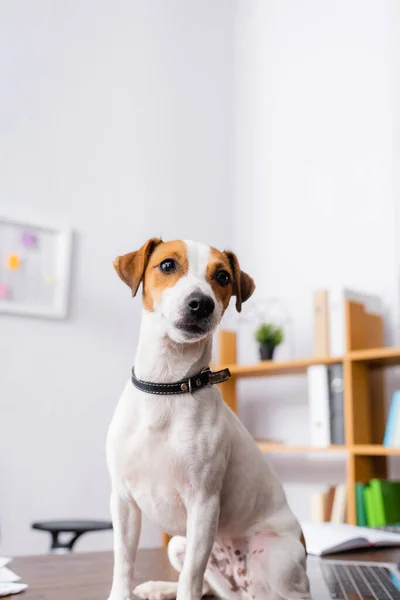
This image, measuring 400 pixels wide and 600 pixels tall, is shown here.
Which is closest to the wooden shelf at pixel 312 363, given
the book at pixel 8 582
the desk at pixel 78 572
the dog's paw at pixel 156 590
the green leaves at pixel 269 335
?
the green leaves at pixel 269 335

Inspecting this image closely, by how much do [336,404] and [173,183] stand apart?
1594 millimetres

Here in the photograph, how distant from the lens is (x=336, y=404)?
2434mm

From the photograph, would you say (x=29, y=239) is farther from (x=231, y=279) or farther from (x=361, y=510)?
(x=231, y=279)

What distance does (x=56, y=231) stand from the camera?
2.92 m

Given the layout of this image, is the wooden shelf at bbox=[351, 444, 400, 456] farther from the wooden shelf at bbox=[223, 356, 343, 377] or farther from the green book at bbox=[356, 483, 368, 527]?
the wooden shelf at bbox=[223, 356, 343, 377]

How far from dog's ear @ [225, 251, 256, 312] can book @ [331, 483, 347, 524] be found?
1470mm

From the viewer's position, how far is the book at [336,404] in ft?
7.90

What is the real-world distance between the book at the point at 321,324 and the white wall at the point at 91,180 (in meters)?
1.02

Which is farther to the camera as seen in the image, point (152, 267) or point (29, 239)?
point (29, 239)

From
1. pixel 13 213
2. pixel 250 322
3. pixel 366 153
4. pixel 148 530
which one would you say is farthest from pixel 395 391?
pixel 13 213

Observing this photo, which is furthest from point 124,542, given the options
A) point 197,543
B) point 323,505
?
point 323,505

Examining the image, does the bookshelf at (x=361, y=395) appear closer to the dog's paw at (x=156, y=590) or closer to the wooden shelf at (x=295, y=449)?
the wooden shelf at (x=295, y=449)

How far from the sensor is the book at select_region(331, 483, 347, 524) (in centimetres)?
226

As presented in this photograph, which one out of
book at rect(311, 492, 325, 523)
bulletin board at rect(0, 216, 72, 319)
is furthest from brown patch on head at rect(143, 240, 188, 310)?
bulletin board at rect(0, 216, 72, 319)
